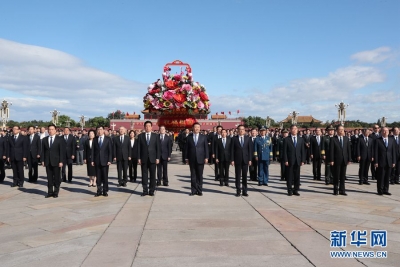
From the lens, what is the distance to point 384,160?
10070 millimetres

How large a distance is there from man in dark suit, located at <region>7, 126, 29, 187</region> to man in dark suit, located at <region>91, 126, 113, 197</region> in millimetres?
3359

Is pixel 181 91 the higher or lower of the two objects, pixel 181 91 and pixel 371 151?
the higher

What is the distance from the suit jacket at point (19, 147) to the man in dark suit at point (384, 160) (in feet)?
34.8

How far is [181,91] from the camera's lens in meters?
17.9

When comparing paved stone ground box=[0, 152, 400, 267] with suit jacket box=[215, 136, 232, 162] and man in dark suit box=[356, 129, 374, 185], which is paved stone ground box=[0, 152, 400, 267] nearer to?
suit jacket box=[215, 136, 232, 162]

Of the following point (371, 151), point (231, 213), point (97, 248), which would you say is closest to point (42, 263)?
point (97, 248)

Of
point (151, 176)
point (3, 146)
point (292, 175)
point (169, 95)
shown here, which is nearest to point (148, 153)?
point (151, 176)

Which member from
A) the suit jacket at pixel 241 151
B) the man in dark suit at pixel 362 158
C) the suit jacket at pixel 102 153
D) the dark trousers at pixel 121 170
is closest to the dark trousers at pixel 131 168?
the dark trousers at pixel 121 170

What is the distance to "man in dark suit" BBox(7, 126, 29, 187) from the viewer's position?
1152cm

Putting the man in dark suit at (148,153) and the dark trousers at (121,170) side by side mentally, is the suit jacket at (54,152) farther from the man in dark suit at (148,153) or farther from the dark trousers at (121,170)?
the dark trousers at (121,170)

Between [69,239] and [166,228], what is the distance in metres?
1.53

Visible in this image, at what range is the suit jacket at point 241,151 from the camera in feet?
31.2

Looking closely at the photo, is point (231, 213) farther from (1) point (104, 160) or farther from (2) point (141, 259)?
(1) point (104, 160)

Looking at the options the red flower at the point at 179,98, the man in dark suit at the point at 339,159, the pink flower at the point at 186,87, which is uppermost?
the pink flower at the point at 186,87
